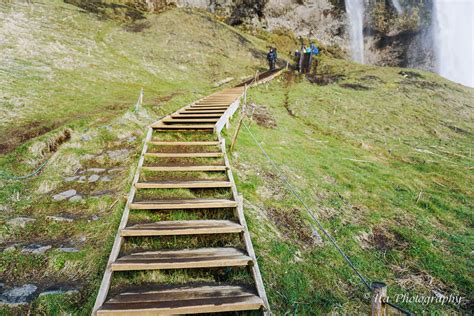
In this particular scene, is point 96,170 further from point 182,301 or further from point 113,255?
point 182,301

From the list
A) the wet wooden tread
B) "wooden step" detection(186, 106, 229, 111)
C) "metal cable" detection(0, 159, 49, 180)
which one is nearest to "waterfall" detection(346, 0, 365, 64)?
"wooden step" detection(186, 106, 229, 111)

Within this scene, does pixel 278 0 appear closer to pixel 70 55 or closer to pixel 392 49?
pixel 392 49

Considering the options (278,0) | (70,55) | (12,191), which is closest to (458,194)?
(12,191)

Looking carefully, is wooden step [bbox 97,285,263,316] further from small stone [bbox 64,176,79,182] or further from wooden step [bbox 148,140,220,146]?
wooden step [bbox 148,140,220,146]

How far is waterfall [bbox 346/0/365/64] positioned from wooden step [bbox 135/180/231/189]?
131ft

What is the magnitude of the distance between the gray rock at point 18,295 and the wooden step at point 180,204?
1.81 metres

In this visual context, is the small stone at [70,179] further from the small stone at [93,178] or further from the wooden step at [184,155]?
the wooden step at [184,155]

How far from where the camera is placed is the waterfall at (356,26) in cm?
3903

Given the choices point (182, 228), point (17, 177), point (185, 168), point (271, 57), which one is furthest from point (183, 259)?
point (271, 57)

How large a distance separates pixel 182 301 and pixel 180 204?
1995 millimetres

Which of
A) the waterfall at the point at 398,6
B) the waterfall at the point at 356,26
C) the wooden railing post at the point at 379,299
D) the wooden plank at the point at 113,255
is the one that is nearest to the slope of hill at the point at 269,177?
the wooden plank at the point at 113,255

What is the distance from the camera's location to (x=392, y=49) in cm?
3944

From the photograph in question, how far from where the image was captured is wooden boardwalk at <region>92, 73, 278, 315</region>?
3453 mm

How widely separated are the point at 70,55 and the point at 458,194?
21325 millimetres
